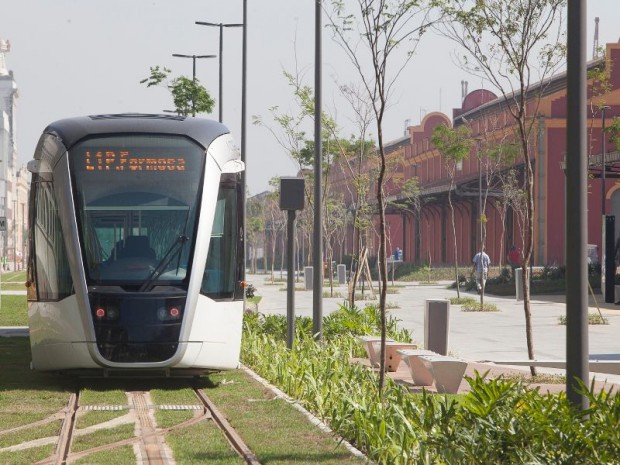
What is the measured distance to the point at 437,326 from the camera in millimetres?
20906

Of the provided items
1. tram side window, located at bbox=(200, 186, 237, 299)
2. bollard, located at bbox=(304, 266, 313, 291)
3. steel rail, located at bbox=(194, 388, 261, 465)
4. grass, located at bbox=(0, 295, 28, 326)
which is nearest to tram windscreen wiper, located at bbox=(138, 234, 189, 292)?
tram side window, located at bbox=(200, 186, 237, 299)

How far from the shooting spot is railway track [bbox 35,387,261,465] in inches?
398

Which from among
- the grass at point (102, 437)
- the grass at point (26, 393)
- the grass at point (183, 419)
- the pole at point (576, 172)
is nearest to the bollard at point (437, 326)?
the grass at point (183, 419)

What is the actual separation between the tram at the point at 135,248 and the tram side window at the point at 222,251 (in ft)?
0.04

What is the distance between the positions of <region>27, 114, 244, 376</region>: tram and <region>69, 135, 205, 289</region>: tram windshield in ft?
0.04

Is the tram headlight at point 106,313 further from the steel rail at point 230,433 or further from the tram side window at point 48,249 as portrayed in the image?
the steel rail at point 230,433

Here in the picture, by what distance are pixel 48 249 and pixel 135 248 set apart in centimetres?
114

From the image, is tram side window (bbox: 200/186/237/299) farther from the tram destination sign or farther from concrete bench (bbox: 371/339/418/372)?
concrete bench (bbox: 371/339/418/372)

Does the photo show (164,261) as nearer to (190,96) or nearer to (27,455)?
(27,455)

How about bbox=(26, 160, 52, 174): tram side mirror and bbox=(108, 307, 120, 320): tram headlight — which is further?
bbox=(26, 160, 52, 174): tram side mirror

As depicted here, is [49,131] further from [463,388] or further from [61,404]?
[463,388]

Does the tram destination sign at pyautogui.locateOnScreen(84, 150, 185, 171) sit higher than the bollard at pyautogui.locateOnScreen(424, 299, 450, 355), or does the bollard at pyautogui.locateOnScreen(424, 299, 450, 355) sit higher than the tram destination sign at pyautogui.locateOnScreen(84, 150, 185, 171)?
the tram destination sign at pyautogui.locateOnScreen(84, 150, 185, 171)

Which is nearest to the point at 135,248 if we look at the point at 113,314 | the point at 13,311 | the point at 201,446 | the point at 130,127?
the point at 113,314

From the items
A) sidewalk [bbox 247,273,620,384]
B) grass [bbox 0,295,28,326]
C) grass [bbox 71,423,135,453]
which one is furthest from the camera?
grass [bbox 0,295,28,326]
